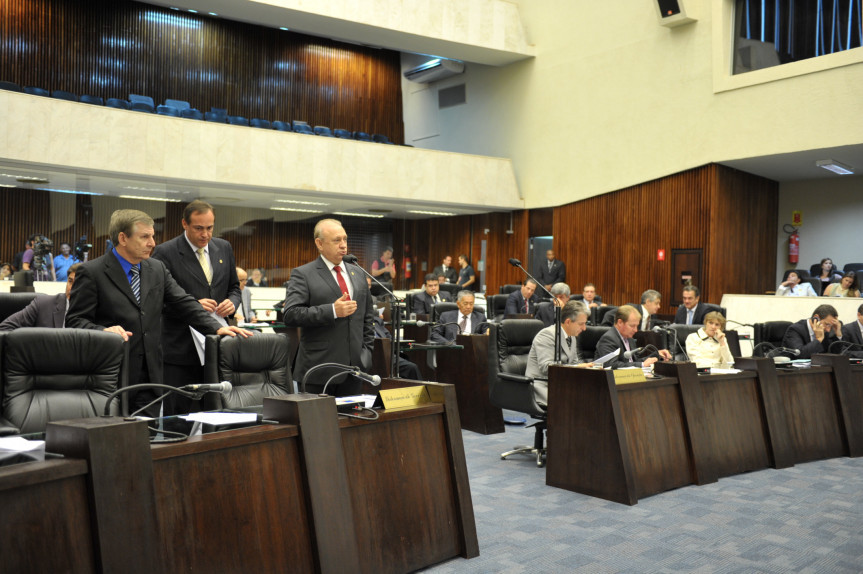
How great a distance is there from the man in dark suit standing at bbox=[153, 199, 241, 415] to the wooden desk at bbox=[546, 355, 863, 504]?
204cm

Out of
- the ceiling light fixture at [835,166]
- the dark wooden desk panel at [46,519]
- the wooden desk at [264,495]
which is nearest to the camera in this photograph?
the dark wooden desk panel at [46,519]

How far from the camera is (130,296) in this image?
3.40 metres

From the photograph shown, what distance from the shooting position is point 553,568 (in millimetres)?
3225

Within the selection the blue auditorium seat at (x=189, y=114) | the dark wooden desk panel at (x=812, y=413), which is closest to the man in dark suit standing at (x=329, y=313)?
the dark wooden desk panel at (x=812, y=413)

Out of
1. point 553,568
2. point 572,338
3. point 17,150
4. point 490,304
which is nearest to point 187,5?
point 17,150

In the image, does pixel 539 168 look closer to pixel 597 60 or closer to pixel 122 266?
pixel 597 60

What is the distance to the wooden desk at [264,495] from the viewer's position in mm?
1942

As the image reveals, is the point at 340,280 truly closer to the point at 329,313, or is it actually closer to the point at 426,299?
the point at 329,313

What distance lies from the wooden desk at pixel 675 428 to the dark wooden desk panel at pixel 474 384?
169 centimetres

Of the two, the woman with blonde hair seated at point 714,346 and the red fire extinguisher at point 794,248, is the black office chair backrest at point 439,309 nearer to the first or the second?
Answer: the woman with blonde hair seated at point 714,346

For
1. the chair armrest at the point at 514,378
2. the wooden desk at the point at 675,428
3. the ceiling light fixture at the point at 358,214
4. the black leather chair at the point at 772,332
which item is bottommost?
the wooden desk at the point at 675,428

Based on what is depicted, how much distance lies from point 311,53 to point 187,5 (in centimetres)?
475

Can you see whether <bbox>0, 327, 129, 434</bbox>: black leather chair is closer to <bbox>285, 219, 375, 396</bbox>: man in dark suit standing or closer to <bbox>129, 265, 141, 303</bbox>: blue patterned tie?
<bbox>129, 265, 141, 303</bbox>: blue patterned tie

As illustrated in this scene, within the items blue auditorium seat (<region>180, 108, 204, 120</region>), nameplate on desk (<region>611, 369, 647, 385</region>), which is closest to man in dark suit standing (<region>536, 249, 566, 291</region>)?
blue auditorium seat (<region>180, 108, 204, 120</region>)
